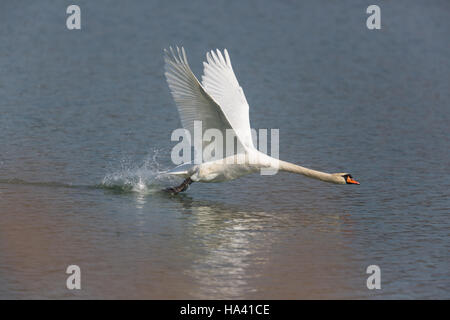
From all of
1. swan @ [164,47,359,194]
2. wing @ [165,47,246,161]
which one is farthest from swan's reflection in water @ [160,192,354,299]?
wing @ [165,47,246,161]

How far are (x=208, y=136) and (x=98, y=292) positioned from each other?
14.3ft

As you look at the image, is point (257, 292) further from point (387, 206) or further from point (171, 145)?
point (171, 145)

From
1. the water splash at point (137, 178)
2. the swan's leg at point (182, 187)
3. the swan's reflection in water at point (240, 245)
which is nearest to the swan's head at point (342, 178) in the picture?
the swan's reflection in water at point (240, 245)

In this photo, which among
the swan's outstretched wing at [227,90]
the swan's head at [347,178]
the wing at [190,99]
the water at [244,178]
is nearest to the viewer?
the water at [244,178]

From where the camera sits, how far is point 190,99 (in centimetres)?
1297

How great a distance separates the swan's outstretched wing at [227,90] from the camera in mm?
14141

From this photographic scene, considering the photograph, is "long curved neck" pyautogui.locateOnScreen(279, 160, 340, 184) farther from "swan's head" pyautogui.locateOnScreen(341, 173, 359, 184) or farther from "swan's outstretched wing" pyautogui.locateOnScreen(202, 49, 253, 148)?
"swan's outstretched wing" pyautogui.locateOnScreen(202, 49, 253, 148)

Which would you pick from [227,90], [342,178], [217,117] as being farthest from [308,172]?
[227,90]

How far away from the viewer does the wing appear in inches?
490

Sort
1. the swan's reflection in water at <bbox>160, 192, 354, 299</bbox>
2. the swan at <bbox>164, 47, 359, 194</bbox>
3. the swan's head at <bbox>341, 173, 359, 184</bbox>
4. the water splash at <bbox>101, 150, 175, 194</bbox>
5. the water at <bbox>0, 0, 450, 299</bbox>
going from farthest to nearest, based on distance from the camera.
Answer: the water splash at <bbox>101, 150, 175, 194</bbox>
the swan's head at <bbox>341, 173, 359, 184</bbox>
the swan at <bbox>164, 47, 359, 194</bbox>
the water at <bbox>0, 0, 450, 299</bbox>
the swan's reflection in water at <bbox>160, 192, 354, 299</bbox>

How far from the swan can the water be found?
467mm

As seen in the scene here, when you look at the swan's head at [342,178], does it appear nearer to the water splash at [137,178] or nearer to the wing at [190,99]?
Answer: the wing at [190,99]
